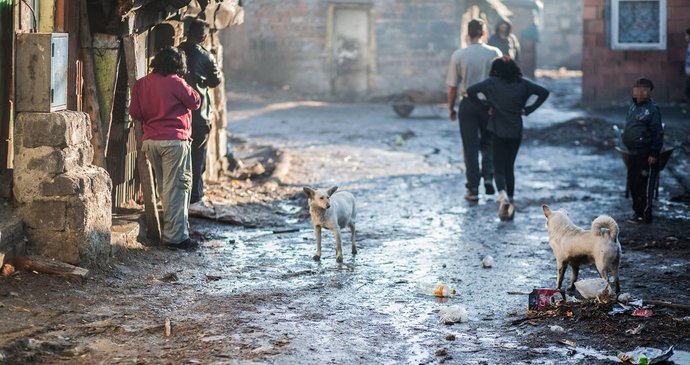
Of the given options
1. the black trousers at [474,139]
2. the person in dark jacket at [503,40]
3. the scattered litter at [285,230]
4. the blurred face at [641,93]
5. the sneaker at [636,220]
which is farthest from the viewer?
the person in dark jacket at [503,40]

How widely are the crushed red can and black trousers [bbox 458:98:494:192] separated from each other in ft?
16.6

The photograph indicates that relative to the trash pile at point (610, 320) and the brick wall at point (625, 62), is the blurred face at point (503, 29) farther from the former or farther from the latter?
the trash pile at point (610, 320)

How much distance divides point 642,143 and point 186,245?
16.2 ft

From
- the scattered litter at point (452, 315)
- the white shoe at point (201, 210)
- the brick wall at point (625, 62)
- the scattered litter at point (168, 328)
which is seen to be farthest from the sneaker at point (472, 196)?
the brick wall at point (625, 62)

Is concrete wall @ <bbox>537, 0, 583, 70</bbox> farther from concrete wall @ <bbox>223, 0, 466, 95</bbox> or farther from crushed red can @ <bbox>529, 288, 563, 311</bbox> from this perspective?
crushed red can @ <bbox>529, 288, 563, 311</bbox>

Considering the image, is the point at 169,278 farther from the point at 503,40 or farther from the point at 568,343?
the point at 503,40

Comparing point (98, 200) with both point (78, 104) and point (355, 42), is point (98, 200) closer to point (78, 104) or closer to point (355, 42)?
point (78, 104)

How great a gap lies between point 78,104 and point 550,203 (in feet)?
20.1

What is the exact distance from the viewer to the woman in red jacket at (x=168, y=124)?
9.56 m

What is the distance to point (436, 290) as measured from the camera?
27.7ft

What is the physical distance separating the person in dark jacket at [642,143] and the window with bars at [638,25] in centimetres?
1236

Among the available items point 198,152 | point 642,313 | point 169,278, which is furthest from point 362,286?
point 198,152

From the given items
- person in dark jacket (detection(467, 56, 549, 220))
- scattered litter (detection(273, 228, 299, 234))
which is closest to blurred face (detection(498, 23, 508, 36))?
person in dark jacket (detection(467, 56, 549, 220))

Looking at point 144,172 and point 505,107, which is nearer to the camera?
point 144,172
